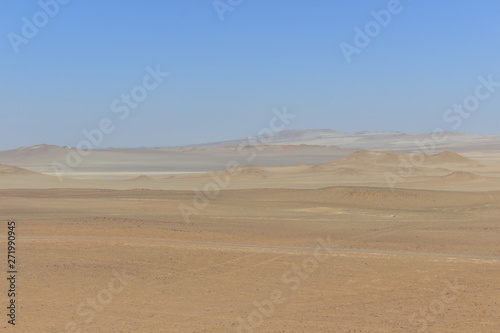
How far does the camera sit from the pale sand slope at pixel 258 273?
11039mm

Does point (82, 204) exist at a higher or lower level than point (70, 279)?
lower

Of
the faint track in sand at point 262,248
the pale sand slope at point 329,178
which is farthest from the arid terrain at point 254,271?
the pale sand slope at point 329,178

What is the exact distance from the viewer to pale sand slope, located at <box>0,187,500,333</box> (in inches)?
435

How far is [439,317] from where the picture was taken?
11.2 meters

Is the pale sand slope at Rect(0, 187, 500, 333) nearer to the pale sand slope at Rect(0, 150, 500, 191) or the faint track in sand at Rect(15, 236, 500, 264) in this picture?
the faint track in sand at Rect(15, 236, 500, 264)

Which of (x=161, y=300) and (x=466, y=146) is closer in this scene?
(x=161, y=300)

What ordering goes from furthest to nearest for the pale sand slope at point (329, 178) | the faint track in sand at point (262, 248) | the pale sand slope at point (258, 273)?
1. the pale sand slope at point (329, 178)
2. the faint track in sand at point (262, 248)
3. the pale sand slope at point (258, 273)

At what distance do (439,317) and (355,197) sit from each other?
23233 millimetres

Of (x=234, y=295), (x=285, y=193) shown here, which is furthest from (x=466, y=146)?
(x=234, y=295)

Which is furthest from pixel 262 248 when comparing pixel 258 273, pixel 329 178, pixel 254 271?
pixel 329 178

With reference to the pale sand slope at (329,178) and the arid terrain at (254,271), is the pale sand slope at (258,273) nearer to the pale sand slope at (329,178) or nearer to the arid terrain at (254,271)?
the arid terrain at (254,271)

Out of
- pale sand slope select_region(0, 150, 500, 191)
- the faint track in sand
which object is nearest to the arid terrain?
the faint track in sand

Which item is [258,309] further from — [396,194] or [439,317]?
[396,194]

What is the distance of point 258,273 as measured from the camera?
47.6ft
